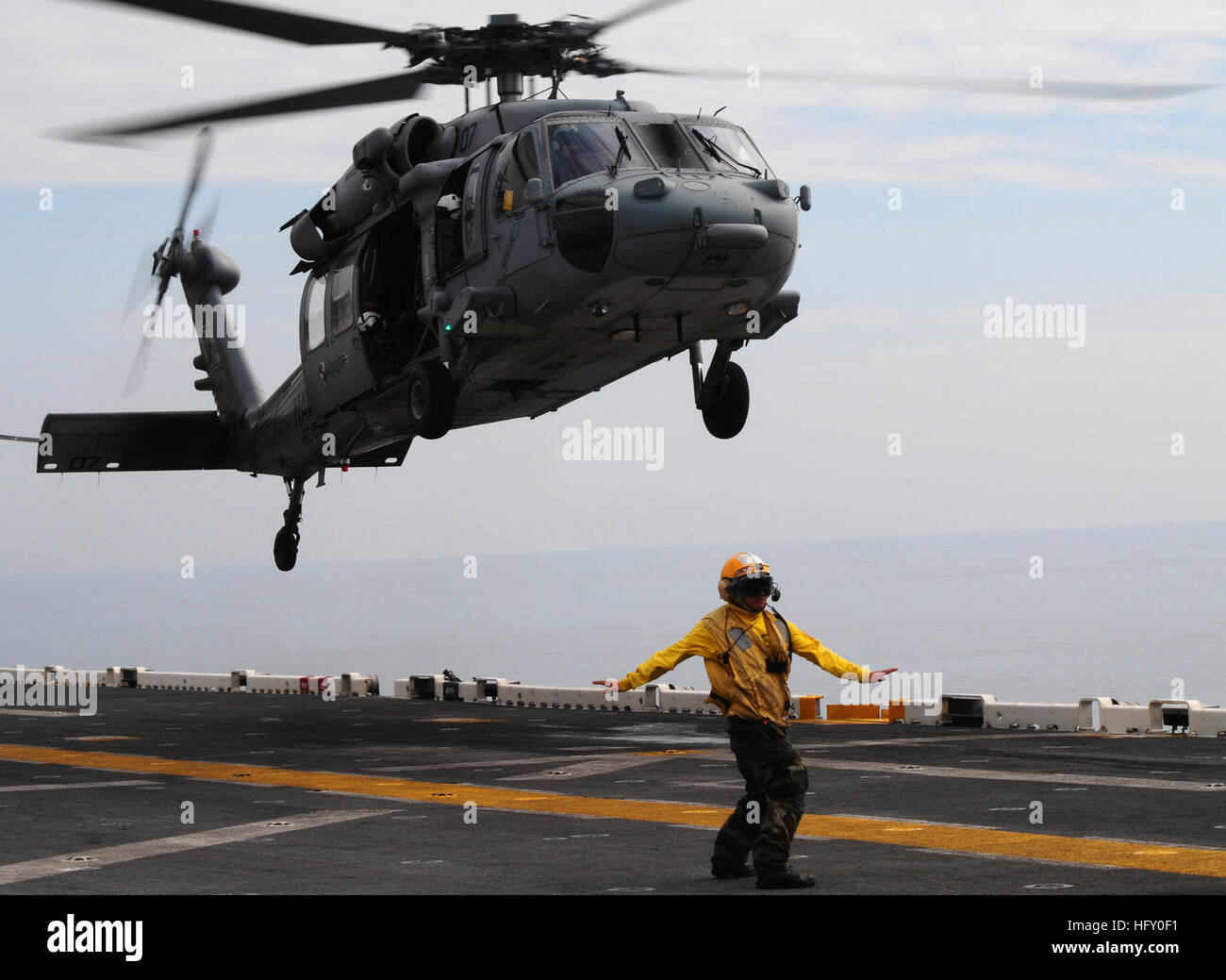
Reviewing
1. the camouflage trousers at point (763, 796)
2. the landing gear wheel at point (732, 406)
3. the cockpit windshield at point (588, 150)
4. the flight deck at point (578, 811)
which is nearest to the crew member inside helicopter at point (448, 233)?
the cockpit windshield at point (588, 150)

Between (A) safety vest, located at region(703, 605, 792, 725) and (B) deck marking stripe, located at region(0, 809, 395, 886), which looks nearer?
(A) safety vest, located at region(703, 605, 792, 725)

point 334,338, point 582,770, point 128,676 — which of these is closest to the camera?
point 582,770

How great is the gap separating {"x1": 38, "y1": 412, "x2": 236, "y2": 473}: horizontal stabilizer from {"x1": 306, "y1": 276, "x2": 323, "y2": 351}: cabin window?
4.81 metres

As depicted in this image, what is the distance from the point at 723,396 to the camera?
18.5 meters

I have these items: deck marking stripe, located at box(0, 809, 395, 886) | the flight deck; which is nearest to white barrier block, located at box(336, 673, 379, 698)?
the flight deck

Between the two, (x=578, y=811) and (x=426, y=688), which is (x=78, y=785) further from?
(x=426, y=688)

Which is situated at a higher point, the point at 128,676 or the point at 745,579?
the point at 745,579

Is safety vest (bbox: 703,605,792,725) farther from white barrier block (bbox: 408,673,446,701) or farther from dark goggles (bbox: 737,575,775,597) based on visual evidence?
white barrier block (bbox: 408,673,446,701)

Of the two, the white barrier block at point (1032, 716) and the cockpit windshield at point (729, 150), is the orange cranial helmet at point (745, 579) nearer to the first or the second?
the cockpit windshield at point (729, 150)

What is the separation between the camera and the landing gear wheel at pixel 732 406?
18531 mm

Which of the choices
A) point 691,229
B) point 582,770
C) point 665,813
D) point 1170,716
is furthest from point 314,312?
point 1170,716

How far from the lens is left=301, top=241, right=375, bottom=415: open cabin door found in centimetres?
1905

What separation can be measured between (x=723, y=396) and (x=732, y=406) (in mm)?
158

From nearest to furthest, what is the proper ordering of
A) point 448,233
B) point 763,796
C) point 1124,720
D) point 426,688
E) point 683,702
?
point 763,796 → point 448,233 → point 1124,720 → point 683,702 → point 426,688
